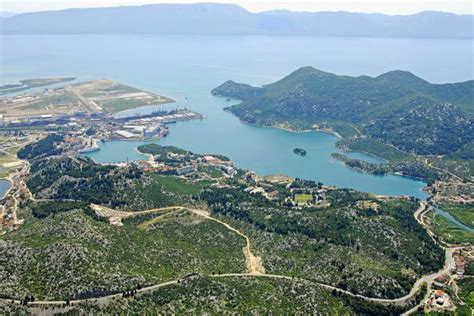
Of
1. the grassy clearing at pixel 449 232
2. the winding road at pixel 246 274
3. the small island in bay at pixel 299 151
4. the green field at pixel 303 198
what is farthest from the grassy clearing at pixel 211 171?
the grassy clearing at pixel 449 232

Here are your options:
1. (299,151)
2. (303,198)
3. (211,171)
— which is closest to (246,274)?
(303,198)

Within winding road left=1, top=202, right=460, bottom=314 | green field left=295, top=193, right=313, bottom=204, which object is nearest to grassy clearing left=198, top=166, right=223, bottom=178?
green field left=295, top=193, right=313, bottom=204

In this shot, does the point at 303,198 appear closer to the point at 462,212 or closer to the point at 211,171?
the point at 211,171

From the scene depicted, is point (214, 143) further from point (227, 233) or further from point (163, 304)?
point (163, 304)

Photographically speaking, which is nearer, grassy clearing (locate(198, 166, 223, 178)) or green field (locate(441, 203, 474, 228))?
green field (locate(441, 203, 474, 228))

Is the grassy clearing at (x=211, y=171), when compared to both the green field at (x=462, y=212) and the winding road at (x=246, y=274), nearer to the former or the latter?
the winding road at (x=246, y=274)

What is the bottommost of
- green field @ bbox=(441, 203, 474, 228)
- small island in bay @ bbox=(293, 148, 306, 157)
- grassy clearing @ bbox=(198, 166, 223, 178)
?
green field @ bbox=(441, 203, 474, 228)

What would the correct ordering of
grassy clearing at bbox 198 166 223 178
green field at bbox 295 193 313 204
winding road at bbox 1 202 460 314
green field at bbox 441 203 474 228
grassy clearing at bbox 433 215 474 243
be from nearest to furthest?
winding road at bbox 1 202 460 314
grassy clearing at bbox 433 215 474 243
green field at bbox 441 203 474 228
green field at bbox 295 193 313 204
grassy clearing at bbox 198 166 223 178

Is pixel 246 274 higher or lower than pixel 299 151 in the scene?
higher

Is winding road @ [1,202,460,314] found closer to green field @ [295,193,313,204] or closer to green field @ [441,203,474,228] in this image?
green field @ [441,203,474,228]

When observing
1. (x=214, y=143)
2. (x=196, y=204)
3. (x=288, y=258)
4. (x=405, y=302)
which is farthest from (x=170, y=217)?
(x=214, y=143)

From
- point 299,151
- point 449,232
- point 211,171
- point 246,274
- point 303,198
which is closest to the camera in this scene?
point 246,274
